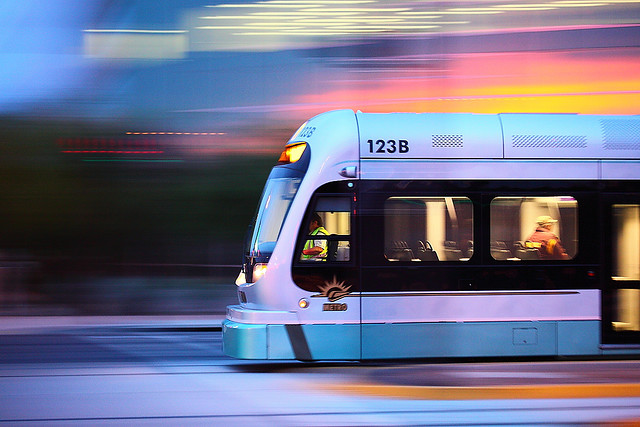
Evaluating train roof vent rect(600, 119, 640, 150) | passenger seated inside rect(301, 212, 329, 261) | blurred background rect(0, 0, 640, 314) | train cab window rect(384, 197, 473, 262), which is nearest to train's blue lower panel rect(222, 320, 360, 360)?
passenger seated inside rect(301, 212, 329, 261)

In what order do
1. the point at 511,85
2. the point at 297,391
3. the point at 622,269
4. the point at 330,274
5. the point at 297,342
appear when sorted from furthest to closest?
the point at 511,85 → the point at 622,269 → the point at 330,274 → the point at 297,342 → the point at 297,391

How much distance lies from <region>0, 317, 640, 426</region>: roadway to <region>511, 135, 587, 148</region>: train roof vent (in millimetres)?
2432

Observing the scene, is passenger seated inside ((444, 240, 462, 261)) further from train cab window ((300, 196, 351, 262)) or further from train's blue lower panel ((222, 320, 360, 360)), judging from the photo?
train's blue lower panel ((222, 320, 360, 360))

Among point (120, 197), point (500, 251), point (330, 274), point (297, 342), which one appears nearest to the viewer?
point (297, 342)

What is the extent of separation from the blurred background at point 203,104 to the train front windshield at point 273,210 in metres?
8.00

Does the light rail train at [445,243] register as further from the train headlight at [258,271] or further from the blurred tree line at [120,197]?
the blurred tree line at [120,197]

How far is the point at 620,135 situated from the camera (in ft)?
27.9

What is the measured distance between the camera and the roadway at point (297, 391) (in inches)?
234

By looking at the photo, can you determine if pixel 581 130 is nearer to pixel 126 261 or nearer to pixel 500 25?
pixel 500 25

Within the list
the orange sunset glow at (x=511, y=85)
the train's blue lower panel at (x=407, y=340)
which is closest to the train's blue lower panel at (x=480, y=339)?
the train's blue lower panel at (x=407, y=340)

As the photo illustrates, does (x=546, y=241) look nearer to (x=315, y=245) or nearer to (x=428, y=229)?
(x=428, y=229)

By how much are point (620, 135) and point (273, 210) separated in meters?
3.99

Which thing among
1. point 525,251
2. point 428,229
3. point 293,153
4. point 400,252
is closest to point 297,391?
point 400,252

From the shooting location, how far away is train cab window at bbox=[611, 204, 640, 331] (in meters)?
8.37
